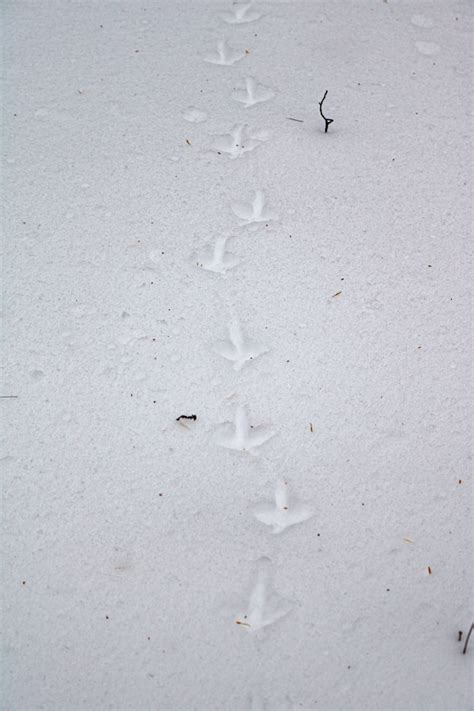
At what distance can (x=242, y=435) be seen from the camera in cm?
120

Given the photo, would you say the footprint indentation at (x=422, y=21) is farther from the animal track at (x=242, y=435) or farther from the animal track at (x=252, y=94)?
the animal track at (x=242, y=435)

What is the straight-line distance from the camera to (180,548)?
1.09 m

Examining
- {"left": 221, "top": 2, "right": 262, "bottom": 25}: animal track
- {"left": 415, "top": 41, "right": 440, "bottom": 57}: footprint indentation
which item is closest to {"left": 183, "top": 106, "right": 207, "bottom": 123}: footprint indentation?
{"left": 221, "top": 2, "right": 262, "bottom": 25}: animal track

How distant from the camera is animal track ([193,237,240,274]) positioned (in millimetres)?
1404

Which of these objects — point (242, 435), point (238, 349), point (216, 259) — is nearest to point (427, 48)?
point (216, 259)

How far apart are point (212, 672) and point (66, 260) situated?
0.78m

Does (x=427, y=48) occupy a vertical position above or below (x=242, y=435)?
above

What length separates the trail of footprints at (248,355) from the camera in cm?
104

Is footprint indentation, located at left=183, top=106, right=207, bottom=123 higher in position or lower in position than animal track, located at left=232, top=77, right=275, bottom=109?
lower

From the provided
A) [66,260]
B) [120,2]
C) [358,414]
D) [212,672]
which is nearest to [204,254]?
[66,260]

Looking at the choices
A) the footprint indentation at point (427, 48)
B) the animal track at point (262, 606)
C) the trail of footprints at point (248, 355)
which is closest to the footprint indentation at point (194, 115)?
the trail of footprints at point (248, 355)

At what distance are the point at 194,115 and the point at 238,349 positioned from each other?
2.09 feet

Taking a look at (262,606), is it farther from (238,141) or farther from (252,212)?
(238,141)

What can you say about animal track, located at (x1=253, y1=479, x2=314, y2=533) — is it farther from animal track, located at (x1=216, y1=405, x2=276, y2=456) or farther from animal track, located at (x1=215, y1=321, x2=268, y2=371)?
animal track, located at (x1=215, y1=321, x2=268, y2=371)
